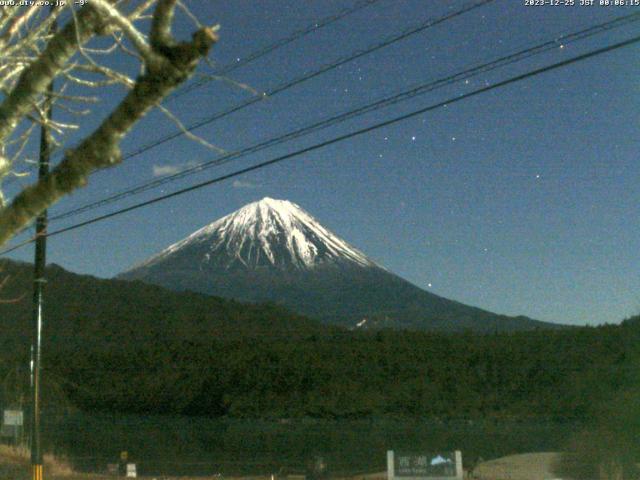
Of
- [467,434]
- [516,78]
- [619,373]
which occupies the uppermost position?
[516,78]

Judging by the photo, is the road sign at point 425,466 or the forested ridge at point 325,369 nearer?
the road sign at point 425,466

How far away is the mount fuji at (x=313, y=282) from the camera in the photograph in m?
145

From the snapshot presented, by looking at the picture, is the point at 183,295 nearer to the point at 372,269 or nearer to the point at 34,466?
the point at 34,466

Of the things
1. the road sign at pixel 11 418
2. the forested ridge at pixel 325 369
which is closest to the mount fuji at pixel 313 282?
the forested ridge at pixel 325 369

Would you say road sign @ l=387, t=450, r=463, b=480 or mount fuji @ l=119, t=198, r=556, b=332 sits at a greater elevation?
mount fuji @ l=119, t=198, r=556, b=332

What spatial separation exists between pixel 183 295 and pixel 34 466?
65229mm

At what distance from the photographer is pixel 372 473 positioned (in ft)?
97.7

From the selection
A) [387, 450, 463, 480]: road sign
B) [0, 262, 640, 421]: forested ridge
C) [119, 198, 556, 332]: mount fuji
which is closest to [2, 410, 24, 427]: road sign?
[387, 450, 463, 480]: road sign

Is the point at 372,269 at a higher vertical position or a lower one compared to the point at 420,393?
higher

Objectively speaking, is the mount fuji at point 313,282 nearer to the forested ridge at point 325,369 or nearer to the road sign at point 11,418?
the forested ridge at point 325,369

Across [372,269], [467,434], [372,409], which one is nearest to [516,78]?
[467,434]

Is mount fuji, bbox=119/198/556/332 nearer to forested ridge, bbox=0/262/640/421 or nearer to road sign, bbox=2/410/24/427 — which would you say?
forested ridge, bbox=0/262/640/421

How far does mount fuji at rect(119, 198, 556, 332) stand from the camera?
145 m

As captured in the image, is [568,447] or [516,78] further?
[568,447]
